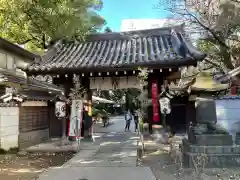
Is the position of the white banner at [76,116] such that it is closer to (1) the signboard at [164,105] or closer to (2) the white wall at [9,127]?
(2) the white wall at [9,127]

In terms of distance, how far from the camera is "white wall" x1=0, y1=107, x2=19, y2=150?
12.3 m

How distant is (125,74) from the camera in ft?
44.0

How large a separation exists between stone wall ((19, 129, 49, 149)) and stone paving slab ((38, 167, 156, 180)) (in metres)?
5.39

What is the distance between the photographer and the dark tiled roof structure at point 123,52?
473 inches

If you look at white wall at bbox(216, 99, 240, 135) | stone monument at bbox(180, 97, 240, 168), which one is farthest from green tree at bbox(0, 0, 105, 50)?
stone monument at bbox(180, 97, 240, 168)

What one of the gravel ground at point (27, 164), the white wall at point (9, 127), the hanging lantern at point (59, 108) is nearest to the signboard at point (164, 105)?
the gravel ground at point (27, 164)

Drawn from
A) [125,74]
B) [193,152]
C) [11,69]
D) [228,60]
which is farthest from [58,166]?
[228,60]

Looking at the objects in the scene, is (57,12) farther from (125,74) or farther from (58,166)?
(58,166)

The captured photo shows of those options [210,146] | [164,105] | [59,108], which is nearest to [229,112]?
[164,105]

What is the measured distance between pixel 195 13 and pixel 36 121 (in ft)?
46.7

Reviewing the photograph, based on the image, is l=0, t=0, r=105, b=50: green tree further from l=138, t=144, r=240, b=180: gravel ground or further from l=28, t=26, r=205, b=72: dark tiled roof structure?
l=138, t=144, r=240, b=180: gravel ground

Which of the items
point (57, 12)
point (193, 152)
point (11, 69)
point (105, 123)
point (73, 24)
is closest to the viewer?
point (193, 152)

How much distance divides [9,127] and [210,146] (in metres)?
8.64

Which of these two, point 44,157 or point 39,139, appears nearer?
point 44,157
